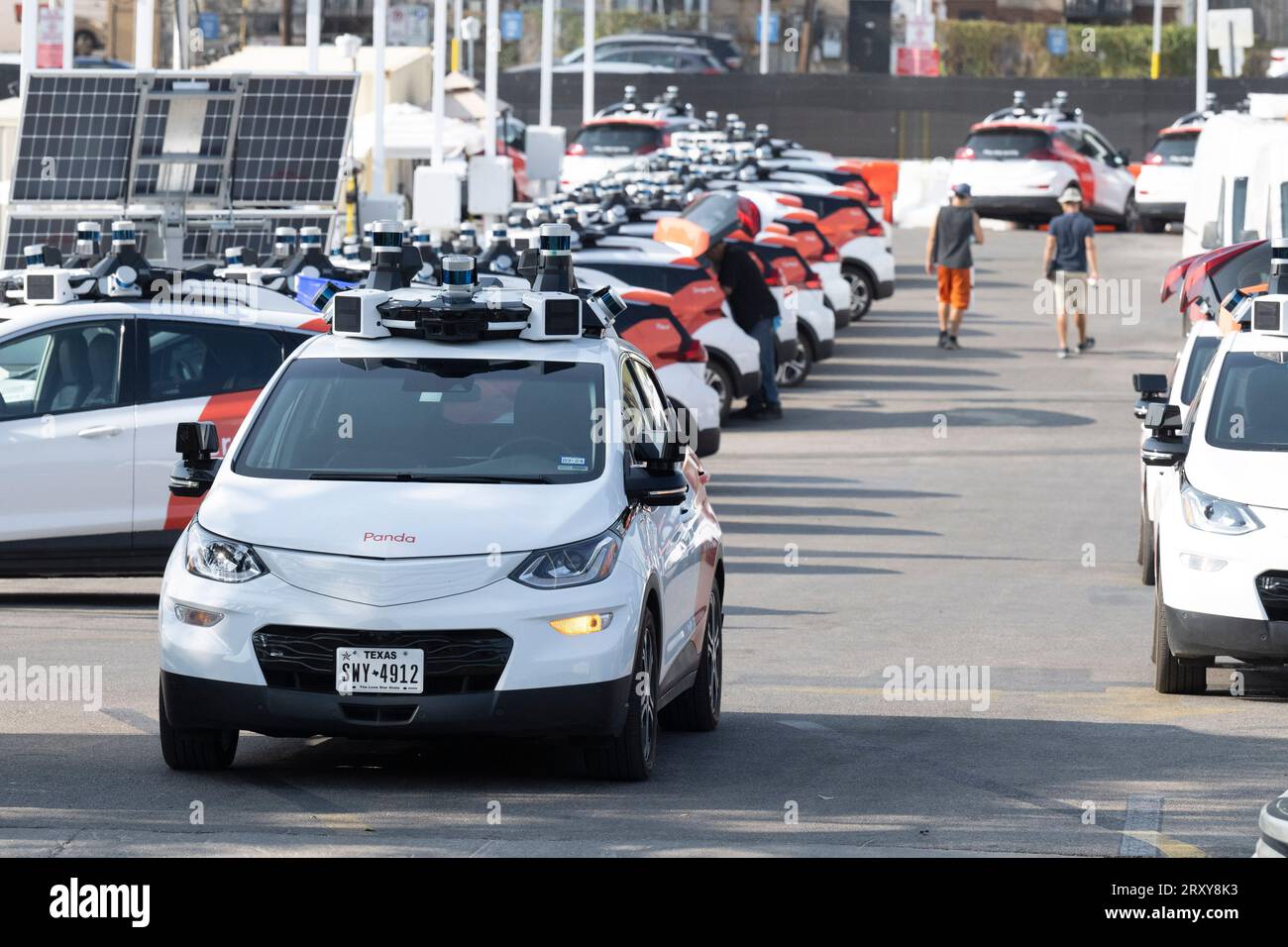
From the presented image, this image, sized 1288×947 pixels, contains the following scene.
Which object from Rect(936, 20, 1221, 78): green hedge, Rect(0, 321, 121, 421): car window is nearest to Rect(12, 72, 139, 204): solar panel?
Rect(0, 321, 121, 421): car window

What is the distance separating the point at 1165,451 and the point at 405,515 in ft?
14.7

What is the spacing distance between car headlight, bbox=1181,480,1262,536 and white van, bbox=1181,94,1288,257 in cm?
1048

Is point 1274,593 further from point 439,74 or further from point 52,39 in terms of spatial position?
point 52,39

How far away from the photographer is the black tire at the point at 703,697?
10430mm

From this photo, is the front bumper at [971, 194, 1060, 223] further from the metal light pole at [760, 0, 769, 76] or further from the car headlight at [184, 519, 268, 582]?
the car headlight at [184, 519, 268, 582]

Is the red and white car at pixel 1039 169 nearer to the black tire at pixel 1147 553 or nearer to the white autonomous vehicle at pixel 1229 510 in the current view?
the black tire at pixel 1147 553

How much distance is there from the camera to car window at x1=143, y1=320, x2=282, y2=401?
45.2 ft

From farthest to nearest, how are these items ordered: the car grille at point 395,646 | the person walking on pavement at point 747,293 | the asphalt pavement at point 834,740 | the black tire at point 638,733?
the person walking on pavement at point 747,293 < the black tire at point 638,733 < the car grille at point 395,646 < the asphalt pavement at point 834,740

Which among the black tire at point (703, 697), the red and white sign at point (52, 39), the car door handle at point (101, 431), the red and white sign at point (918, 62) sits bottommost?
the black tire at point (703, 697)

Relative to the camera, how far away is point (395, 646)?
863cm

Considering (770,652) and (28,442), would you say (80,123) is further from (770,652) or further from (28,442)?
(770,652)

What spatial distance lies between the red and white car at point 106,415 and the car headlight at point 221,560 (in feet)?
15.4

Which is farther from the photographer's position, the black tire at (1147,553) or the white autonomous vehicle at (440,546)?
the black tire at (1147,553)

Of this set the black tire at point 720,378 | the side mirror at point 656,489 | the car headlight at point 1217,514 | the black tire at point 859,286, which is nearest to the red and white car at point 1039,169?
the black tire at point 859,286
